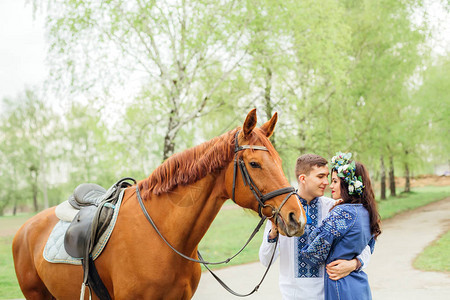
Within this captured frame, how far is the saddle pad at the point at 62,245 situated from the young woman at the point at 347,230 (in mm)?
1395

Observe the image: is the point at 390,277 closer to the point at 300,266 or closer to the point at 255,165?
the point at 300,266

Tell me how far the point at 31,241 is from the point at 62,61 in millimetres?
6879

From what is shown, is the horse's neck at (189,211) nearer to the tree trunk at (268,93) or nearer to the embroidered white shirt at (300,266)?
the embroidered white shirt at (300,266)

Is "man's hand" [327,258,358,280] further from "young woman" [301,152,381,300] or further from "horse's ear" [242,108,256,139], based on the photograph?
"horse's ear" [242,108,256,139]

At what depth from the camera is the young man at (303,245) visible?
262cm

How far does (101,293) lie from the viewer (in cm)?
274

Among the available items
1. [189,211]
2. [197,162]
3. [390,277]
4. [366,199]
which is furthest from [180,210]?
[390,277]

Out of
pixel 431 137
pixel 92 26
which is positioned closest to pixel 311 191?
pixel 92 26

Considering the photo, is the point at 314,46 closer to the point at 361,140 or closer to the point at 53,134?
the point at 361,140

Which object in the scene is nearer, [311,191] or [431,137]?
[311,191]

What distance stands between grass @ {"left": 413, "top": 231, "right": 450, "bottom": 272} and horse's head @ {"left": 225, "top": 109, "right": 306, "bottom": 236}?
6309mm

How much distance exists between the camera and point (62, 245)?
3.01 metres

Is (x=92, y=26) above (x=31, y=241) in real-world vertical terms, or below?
above

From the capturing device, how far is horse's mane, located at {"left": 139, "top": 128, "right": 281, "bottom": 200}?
253 centimetres
